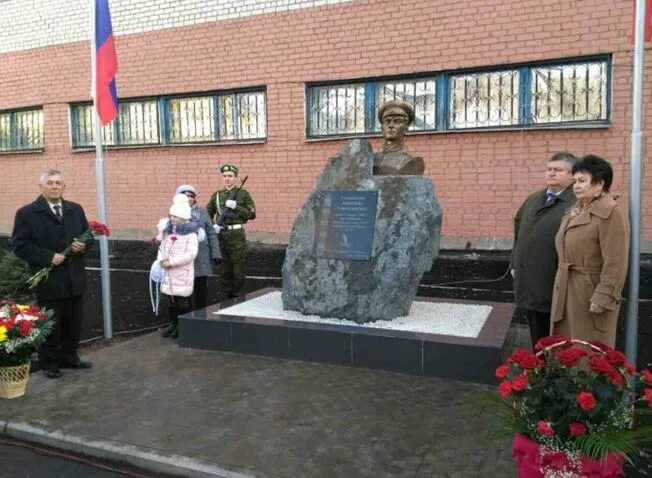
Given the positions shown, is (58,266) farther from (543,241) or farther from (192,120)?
(192,120)

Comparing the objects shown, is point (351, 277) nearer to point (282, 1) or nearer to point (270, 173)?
point (270, 173)

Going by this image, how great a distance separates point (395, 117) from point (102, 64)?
314cm

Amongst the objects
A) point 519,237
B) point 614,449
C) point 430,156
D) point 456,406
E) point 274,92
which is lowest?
point 456,406

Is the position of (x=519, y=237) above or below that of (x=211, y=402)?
above

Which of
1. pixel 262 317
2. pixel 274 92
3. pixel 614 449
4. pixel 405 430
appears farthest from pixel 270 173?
pixel 614 449

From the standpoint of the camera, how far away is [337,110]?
1034 centimetres

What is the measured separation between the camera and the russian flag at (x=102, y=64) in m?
6.40

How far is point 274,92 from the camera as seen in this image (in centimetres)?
1068

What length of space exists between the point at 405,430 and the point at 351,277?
6.89ft

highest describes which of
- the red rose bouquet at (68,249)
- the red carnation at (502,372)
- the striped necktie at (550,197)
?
the striped necktie at (550,197)

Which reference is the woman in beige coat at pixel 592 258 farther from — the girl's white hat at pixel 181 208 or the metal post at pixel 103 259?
the metal post at pixel 103 259

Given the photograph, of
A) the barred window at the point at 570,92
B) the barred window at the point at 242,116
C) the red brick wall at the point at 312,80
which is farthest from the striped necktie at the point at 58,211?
the barred window at the point at 570,92

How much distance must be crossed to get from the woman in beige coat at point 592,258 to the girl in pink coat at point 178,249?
12.1ft

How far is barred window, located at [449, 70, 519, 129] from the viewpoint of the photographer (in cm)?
905
